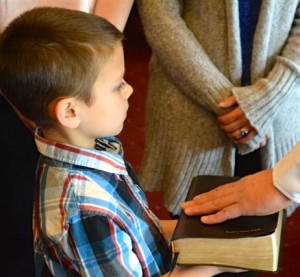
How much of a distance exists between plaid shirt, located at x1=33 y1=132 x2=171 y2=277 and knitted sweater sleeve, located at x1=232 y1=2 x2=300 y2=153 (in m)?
0.39

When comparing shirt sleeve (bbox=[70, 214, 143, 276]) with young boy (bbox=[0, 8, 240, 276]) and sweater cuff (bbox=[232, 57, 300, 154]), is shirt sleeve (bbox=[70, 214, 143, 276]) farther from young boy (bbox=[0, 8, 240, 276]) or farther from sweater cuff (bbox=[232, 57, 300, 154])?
sweater cuff (bbox=[232, 57, 300, 154])

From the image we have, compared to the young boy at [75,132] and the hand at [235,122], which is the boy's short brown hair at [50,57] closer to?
the young boy at [75,132]

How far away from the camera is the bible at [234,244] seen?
946 mm

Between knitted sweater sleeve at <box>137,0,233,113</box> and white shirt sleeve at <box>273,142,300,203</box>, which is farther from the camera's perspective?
knitted sweater sleeve at <box>137,0,233,113</box>

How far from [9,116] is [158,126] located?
1.20ft

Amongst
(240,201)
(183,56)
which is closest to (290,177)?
(240,201)

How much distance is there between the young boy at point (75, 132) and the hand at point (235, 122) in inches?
14.5

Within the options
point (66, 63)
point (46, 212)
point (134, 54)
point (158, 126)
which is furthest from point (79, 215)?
point (134, 54)

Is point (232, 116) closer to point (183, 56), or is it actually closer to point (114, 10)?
point (183, 56)

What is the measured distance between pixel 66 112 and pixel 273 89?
1.73 feet

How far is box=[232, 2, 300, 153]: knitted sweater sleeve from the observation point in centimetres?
126

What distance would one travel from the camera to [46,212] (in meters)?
0.92

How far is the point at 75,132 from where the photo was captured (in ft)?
3.19

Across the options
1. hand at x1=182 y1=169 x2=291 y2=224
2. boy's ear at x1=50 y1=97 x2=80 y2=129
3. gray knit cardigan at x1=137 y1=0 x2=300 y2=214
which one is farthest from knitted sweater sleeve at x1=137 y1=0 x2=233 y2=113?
boy's ear at x1=50 y1=97 x2=80 y2=129
